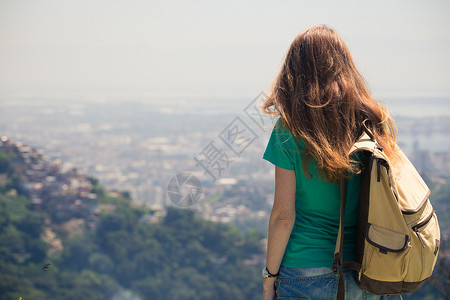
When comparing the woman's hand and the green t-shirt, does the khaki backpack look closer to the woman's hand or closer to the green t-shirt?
the green t-shirt

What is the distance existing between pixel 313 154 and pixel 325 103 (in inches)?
5.1

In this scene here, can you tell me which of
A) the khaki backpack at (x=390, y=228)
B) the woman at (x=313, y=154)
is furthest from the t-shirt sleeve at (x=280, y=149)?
the khaki backpack at (x=390, y=228)

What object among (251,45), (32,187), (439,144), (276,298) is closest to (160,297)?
(32,187)

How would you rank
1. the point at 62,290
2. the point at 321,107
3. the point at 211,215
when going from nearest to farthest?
the point at 321,107 → the point at 62,290 → the point at 211,215

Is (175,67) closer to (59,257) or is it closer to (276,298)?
(59,257)

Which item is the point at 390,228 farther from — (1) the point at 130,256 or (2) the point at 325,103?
(1) the point at 130,256

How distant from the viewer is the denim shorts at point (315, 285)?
104 centimetres

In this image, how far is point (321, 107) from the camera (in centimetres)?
102

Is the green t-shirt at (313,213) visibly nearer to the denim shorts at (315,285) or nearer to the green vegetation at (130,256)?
the denim shorts at (315,285)

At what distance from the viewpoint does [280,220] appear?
1.06 meters

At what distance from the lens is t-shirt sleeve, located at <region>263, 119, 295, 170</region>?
1.03m

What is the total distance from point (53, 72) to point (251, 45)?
84.9ft

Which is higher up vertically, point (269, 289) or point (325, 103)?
point (325, 103)

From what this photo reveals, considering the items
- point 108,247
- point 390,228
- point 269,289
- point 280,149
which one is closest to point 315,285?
point 269,289
